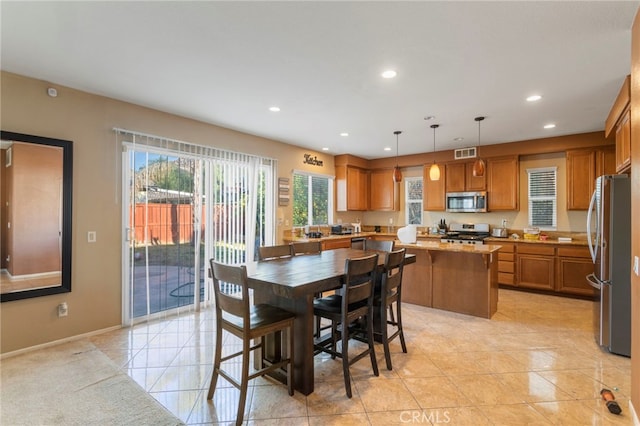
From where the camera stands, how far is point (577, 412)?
215cm

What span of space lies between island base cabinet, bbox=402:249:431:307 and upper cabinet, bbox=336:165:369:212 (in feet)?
8.25

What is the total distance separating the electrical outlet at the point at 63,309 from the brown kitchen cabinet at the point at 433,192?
6205 millimetres

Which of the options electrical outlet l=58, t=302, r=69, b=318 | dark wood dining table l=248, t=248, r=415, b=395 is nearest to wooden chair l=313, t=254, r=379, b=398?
dark wood dining table l=248, t=248, r=415, b=395

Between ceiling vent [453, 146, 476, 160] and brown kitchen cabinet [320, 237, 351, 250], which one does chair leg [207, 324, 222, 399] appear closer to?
brown kitchen cabinet [320, 237, 351, 250]

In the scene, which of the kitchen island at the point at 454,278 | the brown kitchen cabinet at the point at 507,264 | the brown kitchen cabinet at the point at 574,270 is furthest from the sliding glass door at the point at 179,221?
the brown kitchen cabinet at the point at 574,270

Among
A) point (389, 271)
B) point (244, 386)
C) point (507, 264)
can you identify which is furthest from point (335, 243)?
point (244, 386)

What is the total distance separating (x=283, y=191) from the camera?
5695mm

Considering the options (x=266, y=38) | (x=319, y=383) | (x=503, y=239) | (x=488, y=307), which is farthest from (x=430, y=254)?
(x=266, y=38)

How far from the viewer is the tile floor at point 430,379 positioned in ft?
6.97

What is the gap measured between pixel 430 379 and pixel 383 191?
17.2 feet

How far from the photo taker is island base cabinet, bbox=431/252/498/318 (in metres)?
4.02

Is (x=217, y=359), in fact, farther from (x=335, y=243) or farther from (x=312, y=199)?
(x=312, y=199)

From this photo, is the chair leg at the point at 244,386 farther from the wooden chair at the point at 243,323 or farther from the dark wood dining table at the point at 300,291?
the dark wood dining table at the point at 300,291

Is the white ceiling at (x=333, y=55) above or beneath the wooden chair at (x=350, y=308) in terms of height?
above
